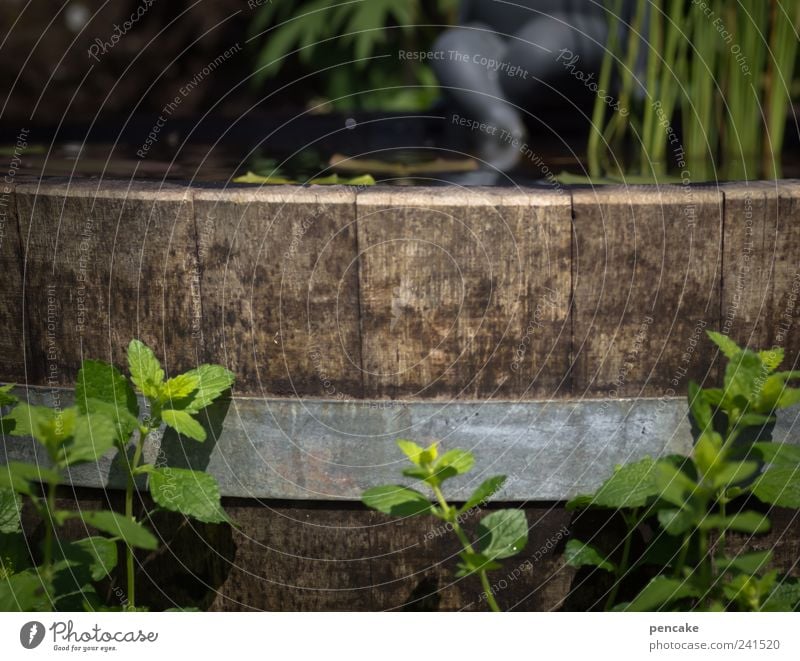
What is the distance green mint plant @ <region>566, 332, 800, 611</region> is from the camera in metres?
1.14

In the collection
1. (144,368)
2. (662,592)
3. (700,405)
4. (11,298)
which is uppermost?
(11,298)

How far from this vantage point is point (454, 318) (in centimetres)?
121

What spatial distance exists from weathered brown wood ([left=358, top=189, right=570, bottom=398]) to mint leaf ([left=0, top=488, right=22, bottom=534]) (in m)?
0.50

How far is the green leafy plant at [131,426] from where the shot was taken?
3.84 feet

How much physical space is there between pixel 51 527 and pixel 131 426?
160mm

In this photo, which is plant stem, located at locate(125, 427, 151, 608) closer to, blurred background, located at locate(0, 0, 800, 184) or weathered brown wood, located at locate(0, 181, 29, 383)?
weathered brown wood, located at locate(0, 181, 29, 383)

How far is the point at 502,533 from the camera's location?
3.97 ft

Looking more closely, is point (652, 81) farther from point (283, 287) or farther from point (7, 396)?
point (7, 396)

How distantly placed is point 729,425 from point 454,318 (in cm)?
37

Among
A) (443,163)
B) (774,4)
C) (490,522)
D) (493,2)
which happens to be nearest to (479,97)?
(443,163)

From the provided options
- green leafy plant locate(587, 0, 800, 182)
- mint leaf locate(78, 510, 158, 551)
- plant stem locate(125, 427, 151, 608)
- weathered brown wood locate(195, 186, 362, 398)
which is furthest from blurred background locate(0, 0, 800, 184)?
mint leaf locate(78, 510, 158, 551)

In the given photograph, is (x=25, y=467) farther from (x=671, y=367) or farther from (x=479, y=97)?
(x=479, y=97)

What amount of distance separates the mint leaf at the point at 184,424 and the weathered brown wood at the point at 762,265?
68 cm

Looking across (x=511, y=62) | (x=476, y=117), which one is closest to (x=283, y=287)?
(x=511, y=62)
